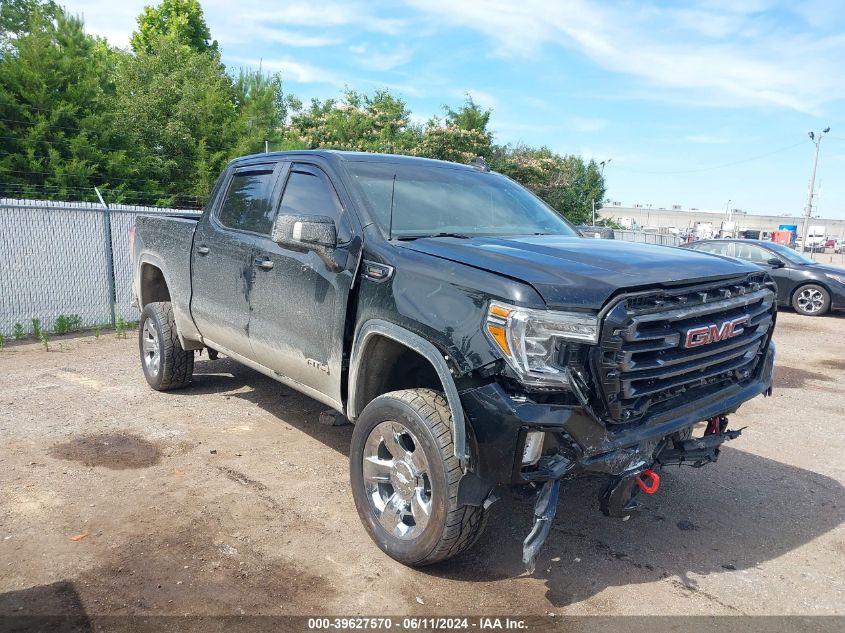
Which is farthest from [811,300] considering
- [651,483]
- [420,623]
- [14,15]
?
[14,15]

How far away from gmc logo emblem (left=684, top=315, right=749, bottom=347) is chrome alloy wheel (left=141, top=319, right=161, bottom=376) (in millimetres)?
4742

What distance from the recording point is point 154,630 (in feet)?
9.41

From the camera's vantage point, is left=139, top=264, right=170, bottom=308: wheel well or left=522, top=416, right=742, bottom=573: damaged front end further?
left=139, top=264, right=170, bottom=308: wheel well

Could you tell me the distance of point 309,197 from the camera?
14.4 ft

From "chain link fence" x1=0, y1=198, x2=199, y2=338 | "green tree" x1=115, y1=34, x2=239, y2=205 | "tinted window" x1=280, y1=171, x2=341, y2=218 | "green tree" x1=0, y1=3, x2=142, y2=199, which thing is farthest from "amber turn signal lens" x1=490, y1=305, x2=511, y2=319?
"green tree" x1=115, y1=34, x2=239, y2=205

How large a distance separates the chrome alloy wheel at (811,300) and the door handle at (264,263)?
12501 millimetres

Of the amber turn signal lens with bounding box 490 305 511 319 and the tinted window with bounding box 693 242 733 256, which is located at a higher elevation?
the amber turn signal lens with bounding box 490 305 511 319

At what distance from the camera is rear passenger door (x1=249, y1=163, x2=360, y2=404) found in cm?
386

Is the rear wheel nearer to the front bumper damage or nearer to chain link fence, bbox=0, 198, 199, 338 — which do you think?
chain link fence, bbox=0, 198, 199, 338

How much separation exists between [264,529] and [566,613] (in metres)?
1.72

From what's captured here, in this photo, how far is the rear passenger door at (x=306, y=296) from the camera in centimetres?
386

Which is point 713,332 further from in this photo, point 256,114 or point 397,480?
point 256,114

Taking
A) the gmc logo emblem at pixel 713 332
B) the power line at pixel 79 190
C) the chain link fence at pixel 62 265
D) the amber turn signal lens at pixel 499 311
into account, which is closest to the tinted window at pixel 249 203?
the amber turn signal lens at pixel 499 311

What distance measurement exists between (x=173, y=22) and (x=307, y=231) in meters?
40.7
